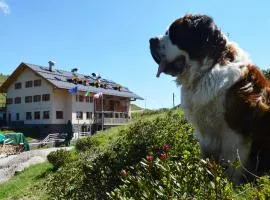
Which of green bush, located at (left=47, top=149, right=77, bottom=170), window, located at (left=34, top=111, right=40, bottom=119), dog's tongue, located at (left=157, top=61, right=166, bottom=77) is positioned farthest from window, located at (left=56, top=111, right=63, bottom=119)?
dog's tongue, located at (left=157, top=61, right=166, bottom=77)

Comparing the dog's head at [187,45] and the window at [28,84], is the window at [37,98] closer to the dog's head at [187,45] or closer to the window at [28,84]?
the window at [28,84]

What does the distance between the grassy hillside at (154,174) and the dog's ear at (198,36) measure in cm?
108

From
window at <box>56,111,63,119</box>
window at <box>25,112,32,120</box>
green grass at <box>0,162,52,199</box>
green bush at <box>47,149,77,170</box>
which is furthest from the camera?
window at <box>25,112,32,120</box>

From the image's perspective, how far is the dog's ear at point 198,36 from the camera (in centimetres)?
464

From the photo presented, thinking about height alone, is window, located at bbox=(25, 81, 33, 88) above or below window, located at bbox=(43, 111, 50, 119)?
above

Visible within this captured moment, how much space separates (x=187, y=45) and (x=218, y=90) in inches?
24.7

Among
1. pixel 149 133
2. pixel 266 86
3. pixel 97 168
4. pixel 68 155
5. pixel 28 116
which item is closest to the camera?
pixel 266 86

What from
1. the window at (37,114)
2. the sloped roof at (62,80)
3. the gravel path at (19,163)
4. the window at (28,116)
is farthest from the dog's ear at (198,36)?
the window at (28,116)

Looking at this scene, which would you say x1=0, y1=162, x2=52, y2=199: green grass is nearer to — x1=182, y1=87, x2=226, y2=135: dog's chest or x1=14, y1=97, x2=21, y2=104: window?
x1=182, y1=87, x2=226, y2=135: dog's chest

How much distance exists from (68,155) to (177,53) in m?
13.5

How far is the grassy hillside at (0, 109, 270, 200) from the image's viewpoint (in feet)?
8.25

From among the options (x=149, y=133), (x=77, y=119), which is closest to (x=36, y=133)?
(x=77, y=119)

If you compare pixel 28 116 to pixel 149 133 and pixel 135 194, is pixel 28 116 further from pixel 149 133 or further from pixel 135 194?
pixel 135 194

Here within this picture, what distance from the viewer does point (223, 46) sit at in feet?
15.2
